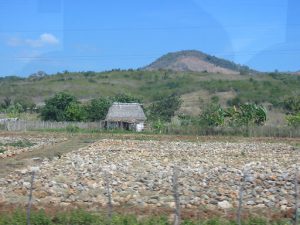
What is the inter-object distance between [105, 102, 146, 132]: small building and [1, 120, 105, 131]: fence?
1318mm

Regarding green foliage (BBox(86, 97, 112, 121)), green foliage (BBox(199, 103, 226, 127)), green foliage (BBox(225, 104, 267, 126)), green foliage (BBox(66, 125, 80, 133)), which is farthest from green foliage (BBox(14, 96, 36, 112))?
green foliage (BBox(225, 104, 267, 126))

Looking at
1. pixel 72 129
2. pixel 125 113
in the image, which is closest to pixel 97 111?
pixel 125 113

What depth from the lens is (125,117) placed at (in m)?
63.4

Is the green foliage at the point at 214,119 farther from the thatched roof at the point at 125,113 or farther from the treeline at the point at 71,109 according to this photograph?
the treeline at the point at 71,109

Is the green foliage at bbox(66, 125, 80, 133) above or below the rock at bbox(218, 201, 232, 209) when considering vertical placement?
above

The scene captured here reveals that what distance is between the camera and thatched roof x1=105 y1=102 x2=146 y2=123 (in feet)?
207

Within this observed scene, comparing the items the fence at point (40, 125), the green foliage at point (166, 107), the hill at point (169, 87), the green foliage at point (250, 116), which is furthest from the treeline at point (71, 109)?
the hill at point (169, 87)

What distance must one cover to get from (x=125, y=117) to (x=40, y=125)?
10.1m

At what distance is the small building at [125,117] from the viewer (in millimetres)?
62375

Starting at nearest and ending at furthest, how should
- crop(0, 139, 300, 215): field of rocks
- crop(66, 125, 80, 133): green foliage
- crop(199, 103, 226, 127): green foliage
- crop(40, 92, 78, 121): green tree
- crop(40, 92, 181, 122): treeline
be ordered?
crop(0, 139, 300, 215): field of rocks < crop(66, 125, 80, 133): green foliage < crop(199, 103, 226, 127): green foliage < crop(40, 92, 181, 122): treeline < crop(40, 92, 78, 121): green tree

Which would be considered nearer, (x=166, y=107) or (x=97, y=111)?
(x=97, y=111)

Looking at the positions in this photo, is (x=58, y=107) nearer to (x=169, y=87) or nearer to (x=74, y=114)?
(x=74, y=114)

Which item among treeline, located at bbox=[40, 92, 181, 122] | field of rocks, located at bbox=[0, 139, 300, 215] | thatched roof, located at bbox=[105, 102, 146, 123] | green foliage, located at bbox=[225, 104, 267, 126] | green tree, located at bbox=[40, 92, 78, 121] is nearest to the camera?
field of rocks, located at bbox=[0, 139, 300, 215]

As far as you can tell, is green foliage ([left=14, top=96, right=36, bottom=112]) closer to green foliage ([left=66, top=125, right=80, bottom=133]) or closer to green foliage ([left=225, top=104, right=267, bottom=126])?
green foliage ([left=66, top=125, right=80, bottom=133])
